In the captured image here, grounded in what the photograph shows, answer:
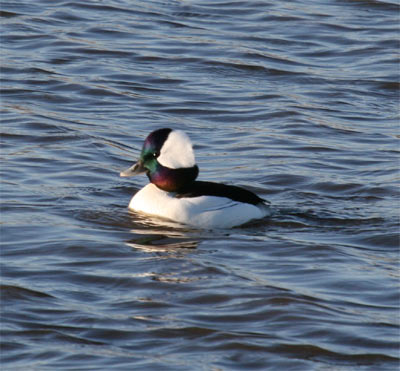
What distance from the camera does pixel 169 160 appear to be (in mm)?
10641

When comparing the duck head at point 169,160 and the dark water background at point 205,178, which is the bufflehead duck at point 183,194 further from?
the dark water background at point 205,178

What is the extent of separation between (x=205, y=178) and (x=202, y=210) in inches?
67.2

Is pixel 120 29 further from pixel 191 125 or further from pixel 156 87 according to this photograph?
pixel 191 125

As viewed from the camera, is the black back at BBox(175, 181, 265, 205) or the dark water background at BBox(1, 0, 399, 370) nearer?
the dark water background at BBox(1, 0, 399, 370)

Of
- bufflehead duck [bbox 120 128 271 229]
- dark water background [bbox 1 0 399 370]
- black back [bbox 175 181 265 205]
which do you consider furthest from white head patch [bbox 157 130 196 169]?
dark water background [bbox 1 0 399 370]

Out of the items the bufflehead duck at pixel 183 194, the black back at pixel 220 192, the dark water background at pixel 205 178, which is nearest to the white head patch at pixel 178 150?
the bufflehead duck at pixel 183 194

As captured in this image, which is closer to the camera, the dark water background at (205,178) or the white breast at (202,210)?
the dark water background at (205,178)

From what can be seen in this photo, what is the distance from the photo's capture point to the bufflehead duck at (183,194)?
34.3ft

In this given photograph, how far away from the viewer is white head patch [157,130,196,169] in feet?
34.7

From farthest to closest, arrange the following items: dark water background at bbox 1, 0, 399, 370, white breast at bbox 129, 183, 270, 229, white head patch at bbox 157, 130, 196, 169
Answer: white head patch at bbox 157, 130, 196, 169, white breast at bbox 129, 183, 270, 229, dark water background at bbox 1, 0, 399, 370

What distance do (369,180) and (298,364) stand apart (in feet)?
16.9

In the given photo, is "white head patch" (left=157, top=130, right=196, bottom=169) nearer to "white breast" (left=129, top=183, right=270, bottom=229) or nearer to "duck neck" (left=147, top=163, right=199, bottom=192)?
"duck neck" (left=147, top=163, right=199, bottom=192)

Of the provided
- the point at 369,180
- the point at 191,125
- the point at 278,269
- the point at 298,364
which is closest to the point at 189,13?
the point at 191,125

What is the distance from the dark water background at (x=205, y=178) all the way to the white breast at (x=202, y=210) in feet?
0.58
